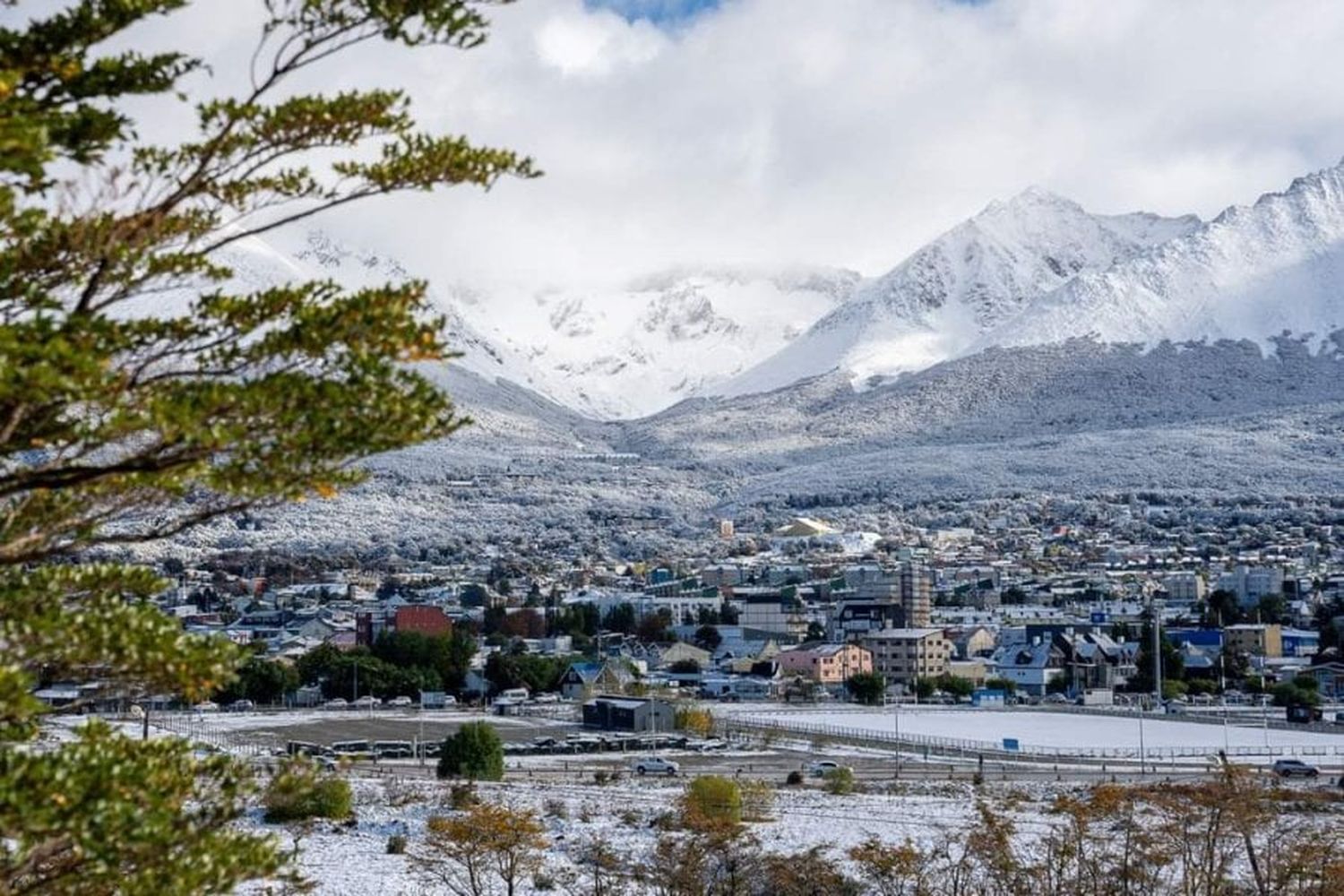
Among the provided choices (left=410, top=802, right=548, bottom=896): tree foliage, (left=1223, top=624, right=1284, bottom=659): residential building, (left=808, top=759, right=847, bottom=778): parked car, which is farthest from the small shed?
(left=1223, top=624, right=1284, bottom=659): residential building

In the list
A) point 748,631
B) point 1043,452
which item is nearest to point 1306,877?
point 748,631

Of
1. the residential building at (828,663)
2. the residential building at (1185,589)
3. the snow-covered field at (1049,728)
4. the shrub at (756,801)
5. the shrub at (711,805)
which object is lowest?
the snow-covered field at (1049,728)

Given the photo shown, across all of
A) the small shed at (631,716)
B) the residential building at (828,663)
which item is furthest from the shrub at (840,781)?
the residential building at (828,663)

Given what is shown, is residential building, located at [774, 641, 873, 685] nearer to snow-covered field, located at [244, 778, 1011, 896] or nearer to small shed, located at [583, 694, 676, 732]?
small shed, located at [583, 694, 676, 732]

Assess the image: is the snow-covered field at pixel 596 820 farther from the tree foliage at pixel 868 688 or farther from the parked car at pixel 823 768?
the tree foliage at pixel 868 688

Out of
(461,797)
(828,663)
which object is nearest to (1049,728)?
(828,663)

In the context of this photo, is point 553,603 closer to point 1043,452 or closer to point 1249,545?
point 1249,545
